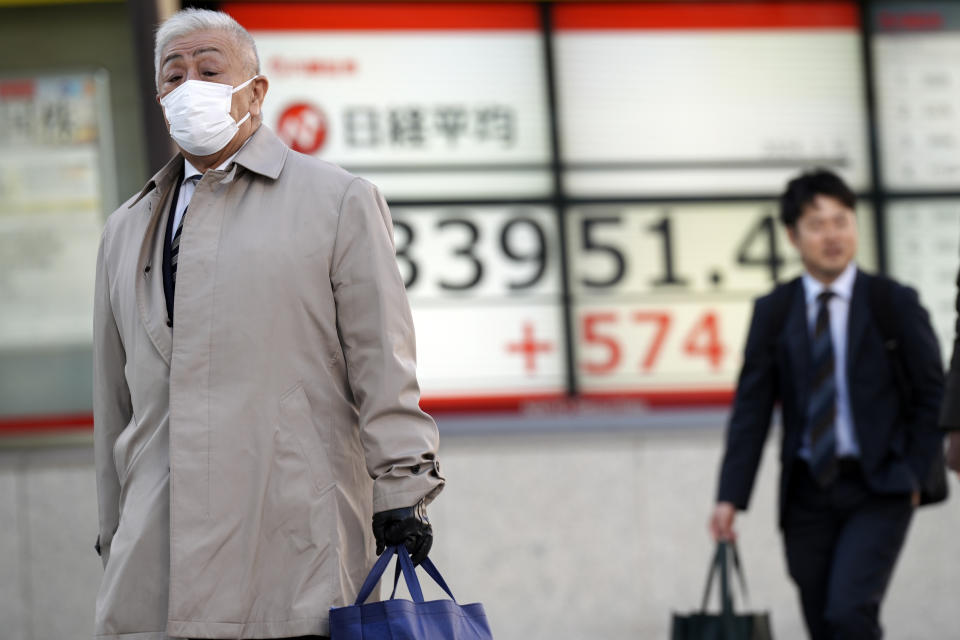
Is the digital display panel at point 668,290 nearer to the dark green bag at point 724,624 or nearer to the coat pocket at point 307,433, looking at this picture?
the dark green bag at point 724,624

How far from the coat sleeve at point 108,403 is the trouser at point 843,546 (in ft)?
7.90

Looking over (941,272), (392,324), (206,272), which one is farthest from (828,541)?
(941,272)

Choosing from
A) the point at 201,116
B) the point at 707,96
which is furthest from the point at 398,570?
the point at 707,96

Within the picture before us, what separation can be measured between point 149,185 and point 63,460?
155 inches

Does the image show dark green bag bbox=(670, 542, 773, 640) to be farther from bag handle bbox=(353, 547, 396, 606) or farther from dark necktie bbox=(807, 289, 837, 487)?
bag handle bbox=(353, 547, 396, 606)

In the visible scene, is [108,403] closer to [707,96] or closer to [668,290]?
[668,290]

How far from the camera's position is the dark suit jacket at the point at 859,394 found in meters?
4.65

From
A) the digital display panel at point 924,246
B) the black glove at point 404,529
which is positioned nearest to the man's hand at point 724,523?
the black glove at point 404,529

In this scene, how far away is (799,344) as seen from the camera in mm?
4887

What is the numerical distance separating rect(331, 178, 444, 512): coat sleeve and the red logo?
4111mm

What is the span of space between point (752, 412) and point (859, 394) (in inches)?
16.8

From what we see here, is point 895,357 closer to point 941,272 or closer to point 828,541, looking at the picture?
→ point 828,541

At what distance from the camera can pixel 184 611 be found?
2.83 m

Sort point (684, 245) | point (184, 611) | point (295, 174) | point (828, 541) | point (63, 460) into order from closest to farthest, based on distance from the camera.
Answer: point (184, 611) < point (295, 174) < point (828, 541) < point (63, 460) < point (684, 245)
